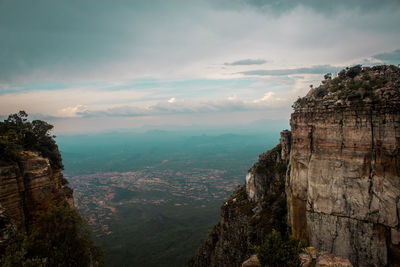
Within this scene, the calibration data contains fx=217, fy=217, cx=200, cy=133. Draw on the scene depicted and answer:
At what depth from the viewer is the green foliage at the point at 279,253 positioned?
1606 cm

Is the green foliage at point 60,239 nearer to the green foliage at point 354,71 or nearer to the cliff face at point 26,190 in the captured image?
the cliff face at point 26,190

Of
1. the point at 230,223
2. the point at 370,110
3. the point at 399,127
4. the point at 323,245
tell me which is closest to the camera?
the point at 399,127

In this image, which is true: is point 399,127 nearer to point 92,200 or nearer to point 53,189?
point 53,189

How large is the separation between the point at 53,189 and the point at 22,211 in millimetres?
3640

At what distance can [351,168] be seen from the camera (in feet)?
61.3

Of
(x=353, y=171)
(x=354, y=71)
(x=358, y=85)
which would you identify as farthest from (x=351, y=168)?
(x=354, y=71)

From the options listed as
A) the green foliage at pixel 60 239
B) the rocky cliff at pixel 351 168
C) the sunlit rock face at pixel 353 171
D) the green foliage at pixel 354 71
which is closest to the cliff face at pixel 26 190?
the green foliage at pixel 60 239

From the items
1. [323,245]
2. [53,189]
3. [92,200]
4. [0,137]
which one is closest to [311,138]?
[323,245]

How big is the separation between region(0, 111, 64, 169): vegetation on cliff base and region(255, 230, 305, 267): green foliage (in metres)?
23.3

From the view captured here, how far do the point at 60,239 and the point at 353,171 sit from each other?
27.0 m

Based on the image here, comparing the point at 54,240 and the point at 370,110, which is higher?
the point at 370,110

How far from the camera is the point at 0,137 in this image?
810 inches

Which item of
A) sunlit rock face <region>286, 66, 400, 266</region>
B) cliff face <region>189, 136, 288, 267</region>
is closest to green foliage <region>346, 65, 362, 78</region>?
sunlit rock face <region>286, 66, 400, 266</region>

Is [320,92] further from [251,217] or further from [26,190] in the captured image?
[26,190]
